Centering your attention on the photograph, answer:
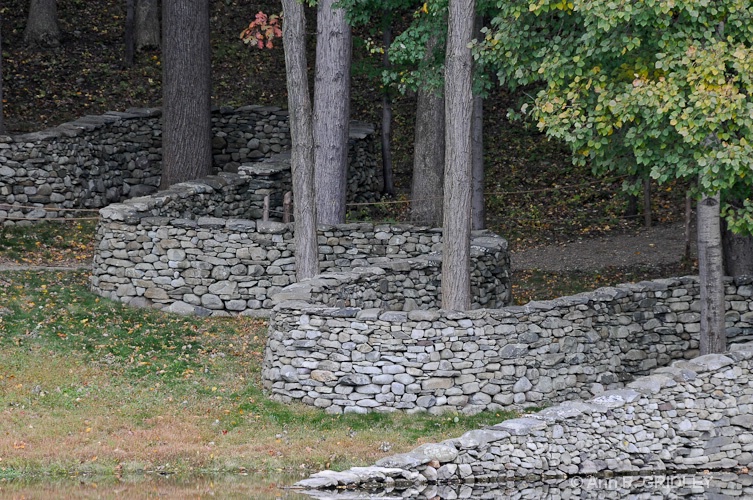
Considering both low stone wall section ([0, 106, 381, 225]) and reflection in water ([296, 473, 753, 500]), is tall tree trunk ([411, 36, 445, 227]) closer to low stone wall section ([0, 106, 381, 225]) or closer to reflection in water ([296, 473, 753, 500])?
low stone wall section ([0, 106, 381, 225])

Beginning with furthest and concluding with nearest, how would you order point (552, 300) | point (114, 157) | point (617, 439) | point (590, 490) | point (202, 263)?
1. point (114, 157)
2. point (202, 263)
3. point (552, 300)
4. point (617, 439)
5. point (590, 490)

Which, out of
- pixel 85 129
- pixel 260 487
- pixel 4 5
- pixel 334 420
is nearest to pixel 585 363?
pixel 334 420

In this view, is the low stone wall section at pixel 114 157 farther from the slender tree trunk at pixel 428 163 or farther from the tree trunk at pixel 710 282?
the tree trunk at pixel 710 282

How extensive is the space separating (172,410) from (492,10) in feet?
23.9

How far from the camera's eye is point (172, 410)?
14.6 metres

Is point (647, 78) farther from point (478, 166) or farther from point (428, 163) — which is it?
point (428, 163)

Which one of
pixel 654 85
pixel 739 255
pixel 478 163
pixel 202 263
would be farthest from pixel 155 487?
pixel 478 163

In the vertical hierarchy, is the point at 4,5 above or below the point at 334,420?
above

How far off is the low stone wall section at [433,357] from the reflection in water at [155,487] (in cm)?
219

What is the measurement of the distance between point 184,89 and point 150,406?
9525 millimetres

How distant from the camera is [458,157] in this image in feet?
51.3

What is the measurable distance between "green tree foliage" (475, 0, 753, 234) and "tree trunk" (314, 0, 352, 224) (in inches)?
192

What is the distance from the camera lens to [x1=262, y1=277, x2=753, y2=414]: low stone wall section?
14.6 meters

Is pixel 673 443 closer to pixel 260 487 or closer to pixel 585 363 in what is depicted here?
pixel 585 363
